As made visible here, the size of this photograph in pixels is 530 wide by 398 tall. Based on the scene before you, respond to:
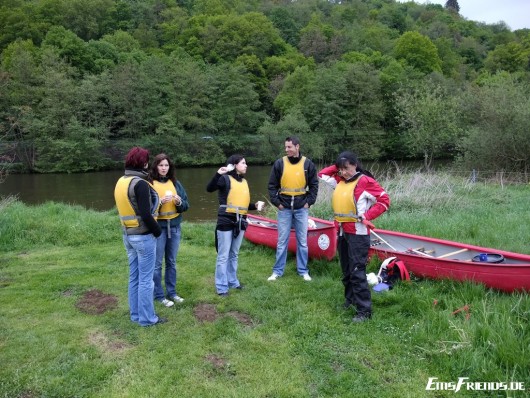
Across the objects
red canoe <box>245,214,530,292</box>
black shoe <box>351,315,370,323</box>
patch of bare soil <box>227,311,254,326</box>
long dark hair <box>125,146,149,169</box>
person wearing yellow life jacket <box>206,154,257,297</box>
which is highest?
long dark hair <box>125,146,149,169</box>

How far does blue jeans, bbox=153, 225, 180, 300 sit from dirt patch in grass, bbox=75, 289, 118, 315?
56cm

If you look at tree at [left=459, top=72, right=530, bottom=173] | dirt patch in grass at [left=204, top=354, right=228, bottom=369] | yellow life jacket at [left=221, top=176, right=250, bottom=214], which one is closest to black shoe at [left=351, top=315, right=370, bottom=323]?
dirt patch in grass at [left=204, top=354, right=228, bottom=369]

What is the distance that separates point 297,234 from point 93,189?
20231 mm

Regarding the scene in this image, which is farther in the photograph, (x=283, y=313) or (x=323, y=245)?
(x=323, y=245)

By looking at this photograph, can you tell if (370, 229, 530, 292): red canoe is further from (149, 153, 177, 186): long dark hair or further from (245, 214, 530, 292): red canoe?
(149, 153, 177, 186): long dark hair

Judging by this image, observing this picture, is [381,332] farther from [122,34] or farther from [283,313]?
[122,34]

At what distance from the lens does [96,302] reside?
15.8 ft

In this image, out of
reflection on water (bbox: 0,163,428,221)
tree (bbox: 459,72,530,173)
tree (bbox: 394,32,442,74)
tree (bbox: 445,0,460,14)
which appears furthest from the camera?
tree (bbox: 445,0,460,14)

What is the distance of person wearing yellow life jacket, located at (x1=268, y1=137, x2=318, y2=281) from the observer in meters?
5.29

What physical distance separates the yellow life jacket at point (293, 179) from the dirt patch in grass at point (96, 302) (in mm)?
2504

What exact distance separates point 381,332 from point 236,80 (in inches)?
1602

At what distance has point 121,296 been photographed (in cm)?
500

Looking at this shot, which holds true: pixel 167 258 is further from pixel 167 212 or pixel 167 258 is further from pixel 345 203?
pixel 345 203

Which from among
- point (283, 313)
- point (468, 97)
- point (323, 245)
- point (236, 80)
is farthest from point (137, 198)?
point (236, 80)
